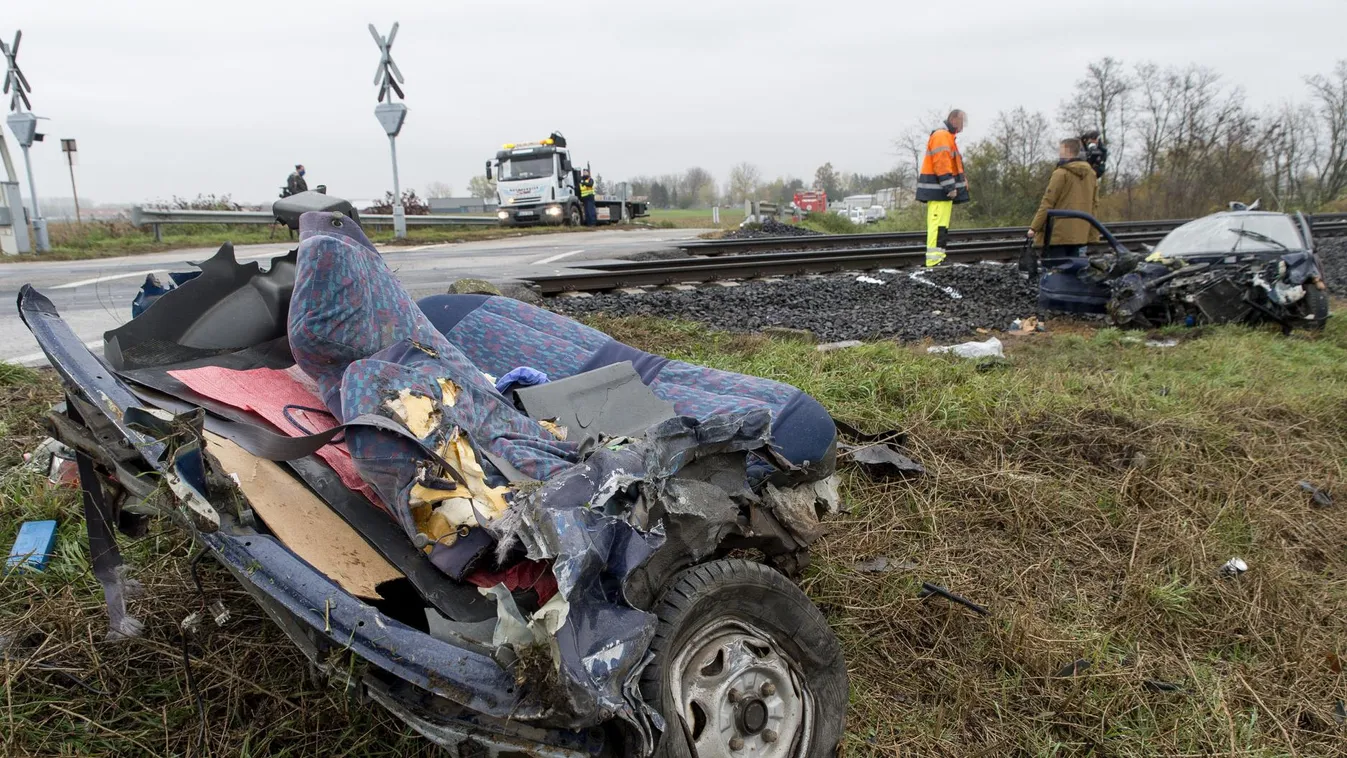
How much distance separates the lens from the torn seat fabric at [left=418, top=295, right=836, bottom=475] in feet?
9.54

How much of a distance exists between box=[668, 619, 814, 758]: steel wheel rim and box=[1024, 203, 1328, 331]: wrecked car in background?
769 cm

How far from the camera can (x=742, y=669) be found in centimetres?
204

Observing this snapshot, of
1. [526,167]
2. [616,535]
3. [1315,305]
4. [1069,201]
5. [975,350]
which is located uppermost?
[526,167]

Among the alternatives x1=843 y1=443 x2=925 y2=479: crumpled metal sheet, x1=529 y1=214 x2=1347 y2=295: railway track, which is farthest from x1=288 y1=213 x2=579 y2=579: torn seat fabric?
x1=529 y1=214 x2=1347 y2=295: railway track

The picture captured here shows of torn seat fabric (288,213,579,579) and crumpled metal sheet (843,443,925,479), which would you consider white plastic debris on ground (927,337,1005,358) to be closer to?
crumpled metal sheet (843,443,925,479)

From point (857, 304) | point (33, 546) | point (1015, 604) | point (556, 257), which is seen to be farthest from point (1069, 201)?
point (33, 546)

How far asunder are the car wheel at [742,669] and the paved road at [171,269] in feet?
8.99

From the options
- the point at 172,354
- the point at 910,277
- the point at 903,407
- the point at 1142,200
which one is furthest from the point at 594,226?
the point at 172,354

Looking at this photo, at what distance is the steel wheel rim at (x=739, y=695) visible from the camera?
76.7 inches

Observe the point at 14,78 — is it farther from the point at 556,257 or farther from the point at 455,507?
the point at 455,507

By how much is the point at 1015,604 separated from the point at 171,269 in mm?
12616

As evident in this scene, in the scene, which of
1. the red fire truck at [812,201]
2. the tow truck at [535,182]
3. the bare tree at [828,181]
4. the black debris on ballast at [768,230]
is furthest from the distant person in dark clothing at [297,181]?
the bare tree at [828,181]

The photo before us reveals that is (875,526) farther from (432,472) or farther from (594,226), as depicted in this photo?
(594,226)

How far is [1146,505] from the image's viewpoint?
153 inches
